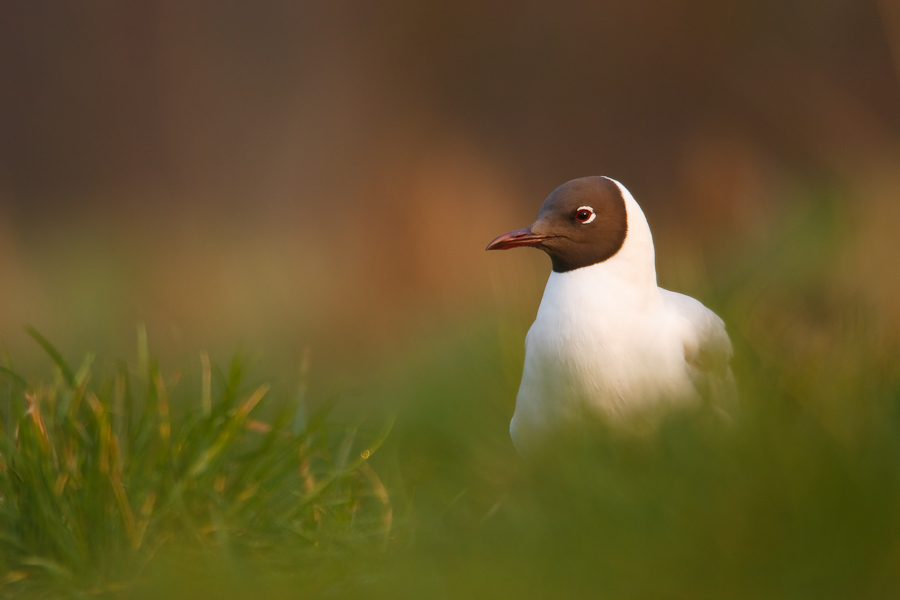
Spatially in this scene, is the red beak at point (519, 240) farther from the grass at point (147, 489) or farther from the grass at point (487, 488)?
the grass at point (147, 489)

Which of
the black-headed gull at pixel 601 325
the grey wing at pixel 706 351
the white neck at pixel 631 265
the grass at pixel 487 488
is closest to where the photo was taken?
the grass at pixel 487 488

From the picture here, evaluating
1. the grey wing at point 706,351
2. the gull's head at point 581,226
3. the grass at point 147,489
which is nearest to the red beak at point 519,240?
the gull's head at point 581,226

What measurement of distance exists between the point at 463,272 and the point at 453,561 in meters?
2.32

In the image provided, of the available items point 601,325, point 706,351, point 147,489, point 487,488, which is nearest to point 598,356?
point 601,325

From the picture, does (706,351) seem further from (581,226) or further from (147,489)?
(147,489)

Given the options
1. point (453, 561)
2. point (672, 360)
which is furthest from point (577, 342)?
point (453, 561)

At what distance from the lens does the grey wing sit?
3.30 feet

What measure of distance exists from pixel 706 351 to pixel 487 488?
357 millimetres

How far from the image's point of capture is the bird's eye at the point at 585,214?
4.70ft

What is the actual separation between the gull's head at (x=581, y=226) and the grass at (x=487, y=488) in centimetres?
20

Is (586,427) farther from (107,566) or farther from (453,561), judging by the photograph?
(107,566)

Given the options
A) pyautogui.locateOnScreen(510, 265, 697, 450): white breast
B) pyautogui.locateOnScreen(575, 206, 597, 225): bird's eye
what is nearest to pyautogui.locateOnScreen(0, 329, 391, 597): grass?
pyautogui.locateOnScreen(510, 265, 697, 450): white breast

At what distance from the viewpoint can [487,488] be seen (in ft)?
3.51

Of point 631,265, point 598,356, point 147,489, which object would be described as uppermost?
point 631,265
